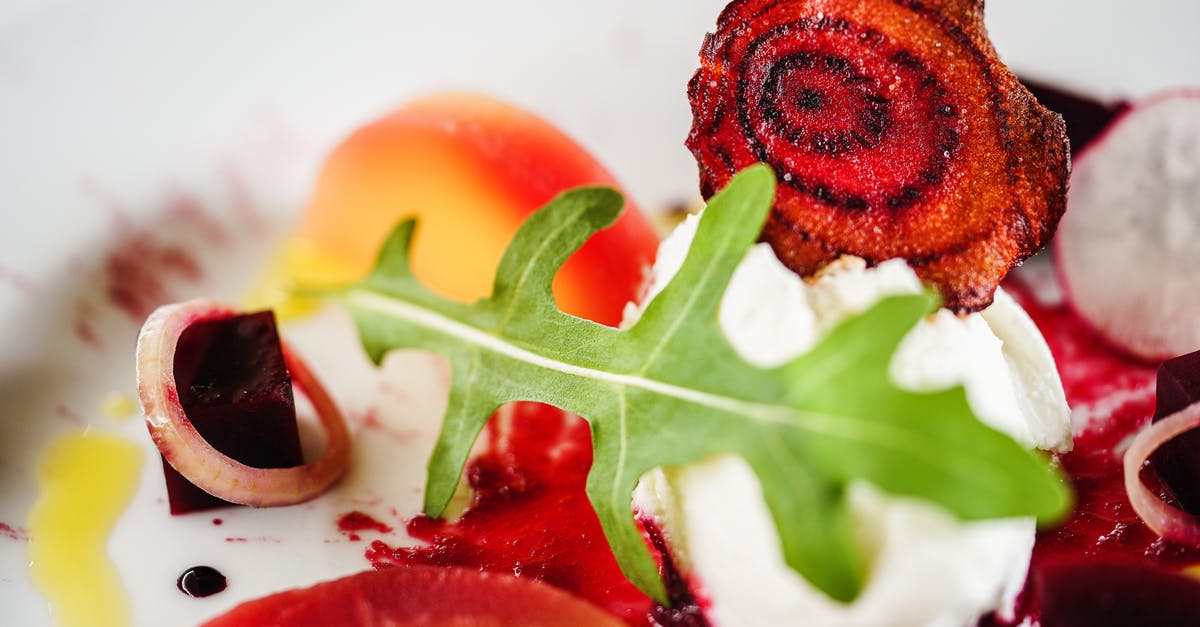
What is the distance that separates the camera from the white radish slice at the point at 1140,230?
184 centimetres

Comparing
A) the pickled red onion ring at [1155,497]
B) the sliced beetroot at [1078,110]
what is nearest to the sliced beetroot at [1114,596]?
the pickled red onion ring at [1155,497]

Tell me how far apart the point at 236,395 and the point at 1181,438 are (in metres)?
1.34

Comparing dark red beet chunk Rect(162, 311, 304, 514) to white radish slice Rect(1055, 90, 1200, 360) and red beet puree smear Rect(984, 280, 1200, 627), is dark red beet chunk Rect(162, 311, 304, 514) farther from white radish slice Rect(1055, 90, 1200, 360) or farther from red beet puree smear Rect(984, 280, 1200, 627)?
white radish slice Rect(1055, 90, 1200, 360)

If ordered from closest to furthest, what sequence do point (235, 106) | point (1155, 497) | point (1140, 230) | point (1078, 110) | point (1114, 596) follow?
point (1114, 596), point (1155, 497), point (1140, 230), point (1078, 110), point (235, 106)

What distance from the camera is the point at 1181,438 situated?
1.45m

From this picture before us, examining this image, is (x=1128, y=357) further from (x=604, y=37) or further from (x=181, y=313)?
(x=181, y=313)

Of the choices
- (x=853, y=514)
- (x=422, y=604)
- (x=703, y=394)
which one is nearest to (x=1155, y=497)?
(x=853, y=514)

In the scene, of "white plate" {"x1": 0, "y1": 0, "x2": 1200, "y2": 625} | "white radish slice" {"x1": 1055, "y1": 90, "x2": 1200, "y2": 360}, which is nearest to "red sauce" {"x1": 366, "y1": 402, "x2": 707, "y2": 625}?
"white plate" {"x1": 0, "y1": 0, "x2": 1200, "y2": 625}

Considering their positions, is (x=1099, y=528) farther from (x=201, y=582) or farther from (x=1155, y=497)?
(x=201, y=582)

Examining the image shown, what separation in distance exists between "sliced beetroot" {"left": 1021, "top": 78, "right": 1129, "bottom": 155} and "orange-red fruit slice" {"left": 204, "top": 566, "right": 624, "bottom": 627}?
1343mm

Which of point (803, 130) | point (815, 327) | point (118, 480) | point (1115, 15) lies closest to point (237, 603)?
point (118, 480)

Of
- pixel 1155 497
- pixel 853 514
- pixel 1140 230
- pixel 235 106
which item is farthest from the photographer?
pixel 235 106

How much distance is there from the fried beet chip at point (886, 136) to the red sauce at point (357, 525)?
27.7 inches

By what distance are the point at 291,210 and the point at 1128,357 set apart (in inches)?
63.8
